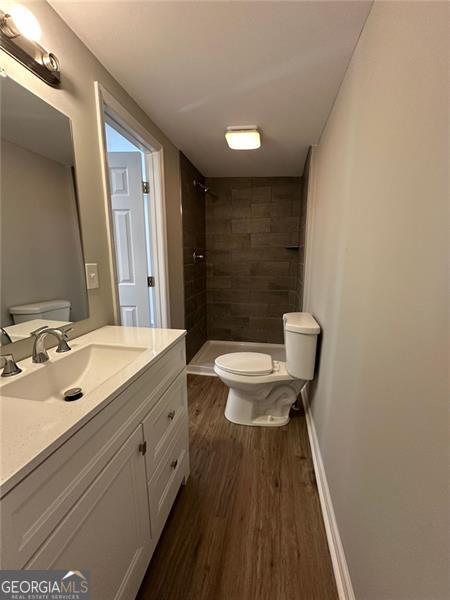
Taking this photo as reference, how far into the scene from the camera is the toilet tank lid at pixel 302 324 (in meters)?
1.60

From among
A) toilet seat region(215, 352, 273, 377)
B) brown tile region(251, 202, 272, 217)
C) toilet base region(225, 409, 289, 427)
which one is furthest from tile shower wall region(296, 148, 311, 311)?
toilet base region(225, 409, 289, 427)

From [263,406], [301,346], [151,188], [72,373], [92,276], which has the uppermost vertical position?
[151,188]

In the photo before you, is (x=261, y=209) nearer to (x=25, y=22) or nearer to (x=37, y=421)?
(x=25, y=22)

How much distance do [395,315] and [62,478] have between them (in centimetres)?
90

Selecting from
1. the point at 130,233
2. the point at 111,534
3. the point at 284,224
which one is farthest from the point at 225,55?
the point at 284,224

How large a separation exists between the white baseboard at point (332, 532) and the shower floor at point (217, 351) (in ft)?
4.57

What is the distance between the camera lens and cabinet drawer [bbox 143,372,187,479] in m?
0.98

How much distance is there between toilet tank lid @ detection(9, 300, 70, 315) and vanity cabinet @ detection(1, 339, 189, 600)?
0.50 metres

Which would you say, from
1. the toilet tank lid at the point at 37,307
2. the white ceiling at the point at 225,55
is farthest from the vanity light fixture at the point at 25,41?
the toilet tank lid at the point at 37,307

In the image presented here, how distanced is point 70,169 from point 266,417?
76.9 inches

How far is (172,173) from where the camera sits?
2.23m

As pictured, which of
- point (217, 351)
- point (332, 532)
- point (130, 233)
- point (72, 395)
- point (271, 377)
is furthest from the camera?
point (217, 351)

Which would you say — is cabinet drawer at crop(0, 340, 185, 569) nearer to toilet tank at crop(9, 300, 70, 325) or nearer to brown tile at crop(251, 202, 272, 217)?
toilet tank at crop(9, 300, 70, 325)

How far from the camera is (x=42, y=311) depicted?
3.38 ft
